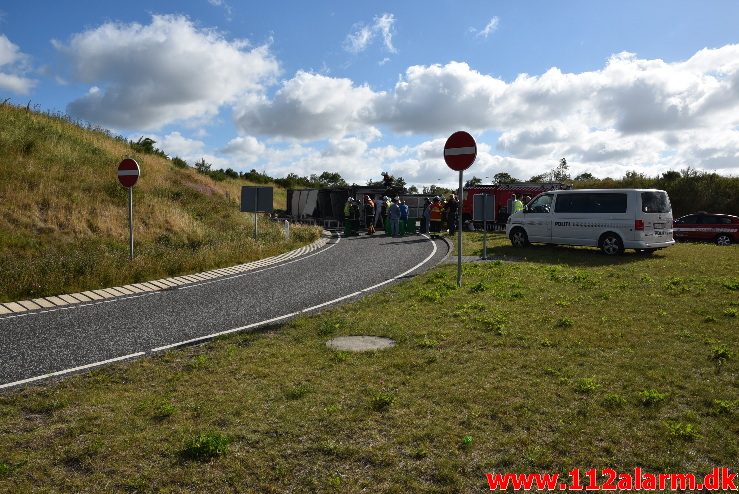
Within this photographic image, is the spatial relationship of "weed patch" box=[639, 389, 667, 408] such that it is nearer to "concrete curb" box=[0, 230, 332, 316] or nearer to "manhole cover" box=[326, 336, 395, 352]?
"manhole cover" box=[326, 336, 395, 352]

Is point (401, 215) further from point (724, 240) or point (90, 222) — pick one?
point (724, 240)

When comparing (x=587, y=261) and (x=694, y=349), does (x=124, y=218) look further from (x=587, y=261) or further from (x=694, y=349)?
(x=694, y=349)

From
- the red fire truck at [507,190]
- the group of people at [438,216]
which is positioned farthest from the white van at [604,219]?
the red fire truck at [507,190]

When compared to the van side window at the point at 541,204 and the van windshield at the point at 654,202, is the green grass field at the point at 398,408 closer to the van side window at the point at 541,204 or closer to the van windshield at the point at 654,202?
the van windshield at the point at 654,202

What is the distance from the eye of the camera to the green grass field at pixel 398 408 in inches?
138

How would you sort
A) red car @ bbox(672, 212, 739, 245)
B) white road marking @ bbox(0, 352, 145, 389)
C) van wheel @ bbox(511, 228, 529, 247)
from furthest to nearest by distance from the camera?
red car @ bbox(672, 212, 739, 245), van wheel @ bbox(511, 228, 529, 247), white road marking @ bbox(0, 352, 145, 389)

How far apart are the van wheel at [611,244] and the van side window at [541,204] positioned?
206cm

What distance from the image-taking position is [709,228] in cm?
2303

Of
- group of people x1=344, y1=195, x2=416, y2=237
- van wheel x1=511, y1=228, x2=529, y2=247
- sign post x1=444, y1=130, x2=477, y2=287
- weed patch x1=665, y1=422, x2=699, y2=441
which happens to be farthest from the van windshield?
weed patch x1=665, y1=422, x2=699, y2=441

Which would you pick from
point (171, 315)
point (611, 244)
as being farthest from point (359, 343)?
point (611, 244)

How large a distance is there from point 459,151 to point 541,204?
8.97m

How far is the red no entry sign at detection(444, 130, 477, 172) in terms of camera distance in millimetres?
9867

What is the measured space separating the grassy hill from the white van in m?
8.66

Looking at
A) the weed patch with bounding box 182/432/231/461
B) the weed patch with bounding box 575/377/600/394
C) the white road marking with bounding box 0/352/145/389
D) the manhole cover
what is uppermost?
the weed patch with bounding box 575/377/600/394
